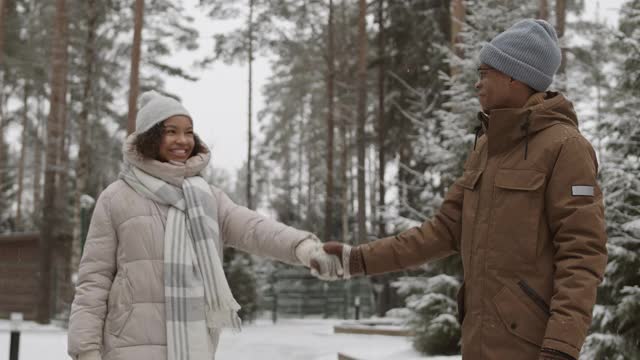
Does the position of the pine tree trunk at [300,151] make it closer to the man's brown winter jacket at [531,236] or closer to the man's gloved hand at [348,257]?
the man's gloved hand at [348,257]

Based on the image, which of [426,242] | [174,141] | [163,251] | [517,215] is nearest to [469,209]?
[517,215]

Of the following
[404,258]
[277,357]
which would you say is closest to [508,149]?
[404,258]

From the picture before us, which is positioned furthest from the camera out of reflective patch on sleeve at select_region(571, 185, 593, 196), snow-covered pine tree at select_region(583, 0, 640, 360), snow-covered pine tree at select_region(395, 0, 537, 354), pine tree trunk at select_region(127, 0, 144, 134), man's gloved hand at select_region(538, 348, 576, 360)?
pine tree trunk at select_region(127, 0, 144, 134)

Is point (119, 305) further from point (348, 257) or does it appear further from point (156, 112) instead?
point (348, 257)

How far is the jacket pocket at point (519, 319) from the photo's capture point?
2965 millimetres

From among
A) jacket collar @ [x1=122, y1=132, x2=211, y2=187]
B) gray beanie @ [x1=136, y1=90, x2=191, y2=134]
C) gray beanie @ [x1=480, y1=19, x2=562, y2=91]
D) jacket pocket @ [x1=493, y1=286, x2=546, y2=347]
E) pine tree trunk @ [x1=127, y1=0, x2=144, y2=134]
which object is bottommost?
jacket pocket @ [x1=493, y1=286, x2=546, y2=347]

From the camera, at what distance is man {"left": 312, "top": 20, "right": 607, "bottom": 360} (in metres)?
2.88

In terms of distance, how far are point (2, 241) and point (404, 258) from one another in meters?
22.5

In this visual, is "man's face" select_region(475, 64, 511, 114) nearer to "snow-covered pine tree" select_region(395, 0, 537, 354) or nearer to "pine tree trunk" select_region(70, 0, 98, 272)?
"snow-covered pine tree" select_region(395, 0, 537, 354)

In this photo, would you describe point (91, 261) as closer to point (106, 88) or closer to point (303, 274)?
point (303, 274)

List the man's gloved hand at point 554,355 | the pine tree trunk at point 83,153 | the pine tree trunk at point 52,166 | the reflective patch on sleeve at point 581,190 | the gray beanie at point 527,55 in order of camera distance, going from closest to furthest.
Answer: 1. the man's gloved hand at point 554,355
2. the reflective patch on sleeve at point 581,190
3. the gray beanie at point 527,55
4. the pine tree trunk at point 52,166
5. the pine tree trunk at point 83,153

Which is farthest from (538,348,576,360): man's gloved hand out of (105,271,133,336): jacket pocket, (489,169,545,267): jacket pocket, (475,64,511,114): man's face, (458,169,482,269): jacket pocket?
(105,271,133,336): jacket pocket

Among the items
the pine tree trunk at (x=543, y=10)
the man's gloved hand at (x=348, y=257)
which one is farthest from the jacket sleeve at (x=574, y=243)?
the pine tree trunk at (x=543, y=10)

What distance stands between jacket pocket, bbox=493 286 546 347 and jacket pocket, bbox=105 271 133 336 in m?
1.69
